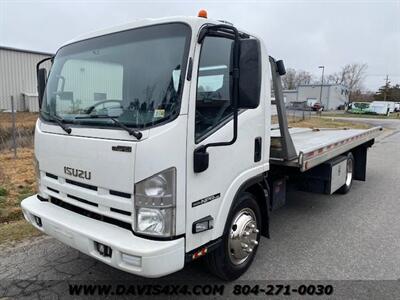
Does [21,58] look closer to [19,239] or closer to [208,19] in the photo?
[19,239]

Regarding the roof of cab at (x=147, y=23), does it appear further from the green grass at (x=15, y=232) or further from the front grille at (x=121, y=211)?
the green grass at (x=15, y=232)

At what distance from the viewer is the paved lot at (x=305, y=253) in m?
3.34

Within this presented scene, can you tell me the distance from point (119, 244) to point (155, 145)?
735 mm

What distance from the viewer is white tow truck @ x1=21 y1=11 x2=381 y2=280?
237 cm

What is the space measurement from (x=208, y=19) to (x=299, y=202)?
405 centimetres

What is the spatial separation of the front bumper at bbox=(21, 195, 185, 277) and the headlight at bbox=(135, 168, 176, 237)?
0.31 ft

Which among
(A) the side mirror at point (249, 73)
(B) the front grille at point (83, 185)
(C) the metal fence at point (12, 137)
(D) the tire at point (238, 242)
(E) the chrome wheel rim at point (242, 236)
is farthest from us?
(C) the metal fence at point (12, 137)

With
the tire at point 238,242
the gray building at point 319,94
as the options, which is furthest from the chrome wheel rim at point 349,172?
the gray building at point 319,94

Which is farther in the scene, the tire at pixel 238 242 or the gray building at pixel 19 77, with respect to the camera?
the gray building at pixel 19 77

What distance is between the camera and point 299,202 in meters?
5.78

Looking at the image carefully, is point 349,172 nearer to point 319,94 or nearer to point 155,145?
point 155,145

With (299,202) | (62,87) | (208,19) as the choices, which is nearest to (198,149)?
(208,19)

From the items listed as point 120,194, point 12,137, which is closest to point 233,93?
point 120,194

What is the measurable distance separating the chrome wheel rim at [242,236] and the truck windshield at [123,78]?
1.35m
